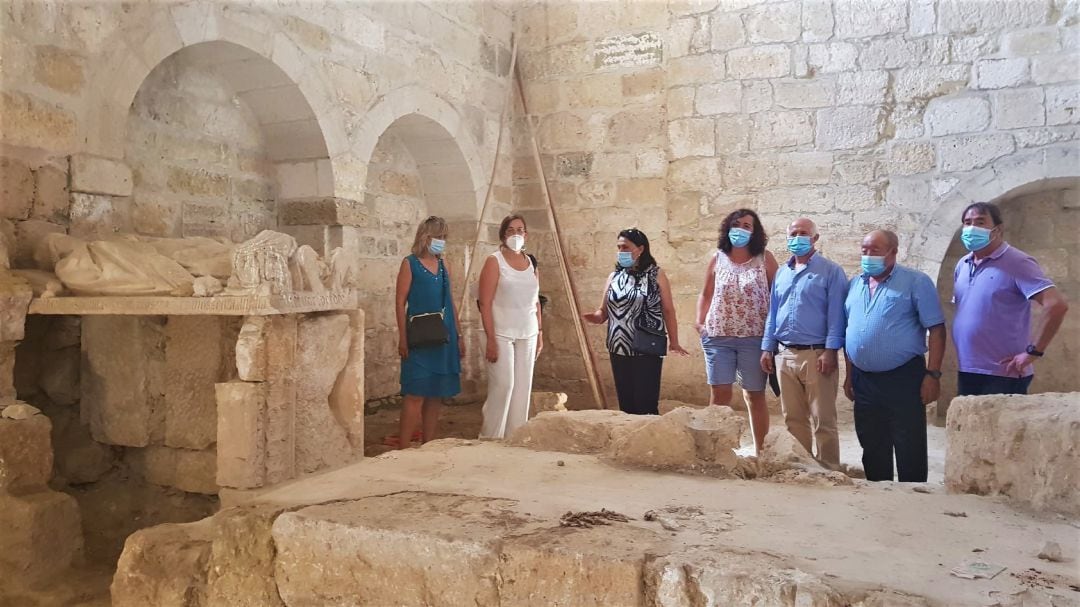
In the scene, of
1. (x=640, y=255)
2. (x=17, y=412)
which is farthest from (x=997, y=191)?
(x=17, y=412)

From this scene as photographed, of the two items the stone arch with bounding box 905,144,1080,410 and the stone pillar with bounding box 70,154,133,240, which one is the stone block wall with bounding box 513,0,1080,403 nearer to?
the stone arch with bounding box 905,144,1080,410

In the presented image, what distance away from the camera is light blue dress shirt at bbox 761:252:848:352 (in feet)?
11.3

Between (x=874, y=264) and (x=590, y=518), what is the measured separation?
192 centimetres

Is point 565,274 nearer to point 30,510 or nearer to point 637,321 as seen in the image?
point 637,321

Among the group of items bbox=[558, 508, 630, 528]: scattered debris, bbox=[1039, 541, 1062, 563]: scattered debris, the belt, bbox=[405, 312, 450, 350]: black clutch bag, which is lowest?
bbox=[1039, 541, 1062, 563]: scattered debris

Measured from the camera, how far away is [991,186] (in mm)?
5336

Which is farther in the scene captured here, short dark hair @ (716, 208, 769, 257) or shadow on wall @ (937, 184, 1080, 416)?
shadow on wall @ (937, 184, 1080, 416)

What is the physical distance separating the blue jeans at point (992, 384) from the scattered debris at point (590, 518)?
201 centimetres

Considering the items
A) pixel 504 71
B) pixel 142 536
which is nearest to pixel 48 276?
pixel 142 536

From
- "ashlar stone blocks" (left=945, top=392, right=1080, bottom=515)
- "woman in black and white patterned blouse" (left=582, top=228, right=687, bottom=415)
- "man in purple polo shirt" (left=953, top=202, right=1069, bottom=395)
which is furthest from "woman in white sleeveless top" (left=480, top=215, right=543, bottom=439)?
"ashlar stone blocks" (left=945, top=392, right=1080, bottom=515)

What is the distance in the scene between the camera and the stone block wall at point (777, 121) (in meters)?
5.30

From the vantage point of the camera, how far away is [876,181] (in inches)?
223

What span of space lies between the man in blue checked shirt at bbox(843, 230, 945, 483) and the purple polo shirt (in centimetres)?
22

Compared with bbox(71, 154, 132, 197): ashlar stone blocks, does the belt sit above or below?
below
